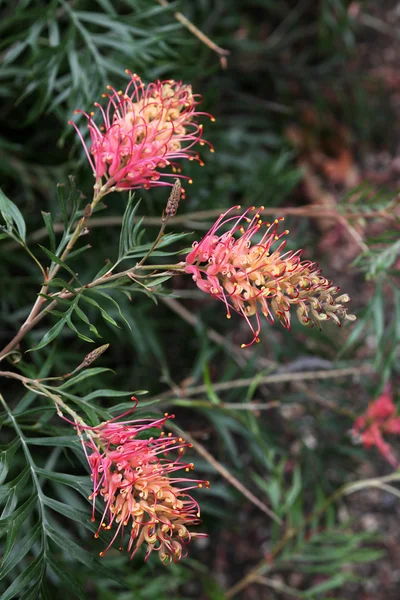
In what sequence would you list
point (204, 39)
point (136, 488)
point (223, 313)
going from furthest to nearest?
point (223, 313), point (204, 39), point (136, 488)

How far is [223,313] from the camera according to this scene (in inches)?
75.2

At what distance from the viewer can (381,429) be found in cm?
145

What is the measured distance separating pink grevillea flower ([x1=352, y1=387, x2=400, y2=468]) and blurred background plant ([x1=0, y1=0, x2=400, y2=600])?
36 millimetres

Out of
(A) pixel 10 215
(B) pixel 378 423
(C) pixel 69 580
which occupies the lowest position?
(B) pixel 378 423

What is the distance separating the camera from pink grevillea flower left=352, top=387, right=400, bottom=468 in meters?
1.42

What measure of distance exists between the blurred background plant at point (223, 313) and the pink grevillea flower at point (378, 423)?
4 cm

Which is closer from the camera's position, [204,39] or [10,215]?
[10,215]

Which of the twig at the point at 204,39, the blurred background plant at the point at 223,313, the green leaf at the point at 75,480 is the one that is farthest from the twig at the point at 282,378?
the twig at the point at 204,39

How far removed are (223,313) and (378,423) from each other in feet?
2.05

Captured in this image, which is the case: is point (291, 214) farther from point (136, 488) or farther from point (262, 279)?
point (136, 488)

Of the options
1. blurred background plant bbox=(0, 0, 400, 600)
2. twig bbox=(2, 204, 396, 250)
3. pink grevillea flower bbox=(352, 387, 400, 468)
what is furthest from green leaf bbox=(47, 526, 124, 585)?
pink grevillea flower bbox=(352, 387, 400, 468)

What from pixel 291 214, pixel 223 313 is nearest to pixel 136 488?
pixel 291 214

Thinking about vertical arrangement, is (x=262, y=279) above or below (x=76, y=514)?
above

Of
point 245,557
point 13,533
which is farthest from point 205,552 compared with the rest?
point 13,533
